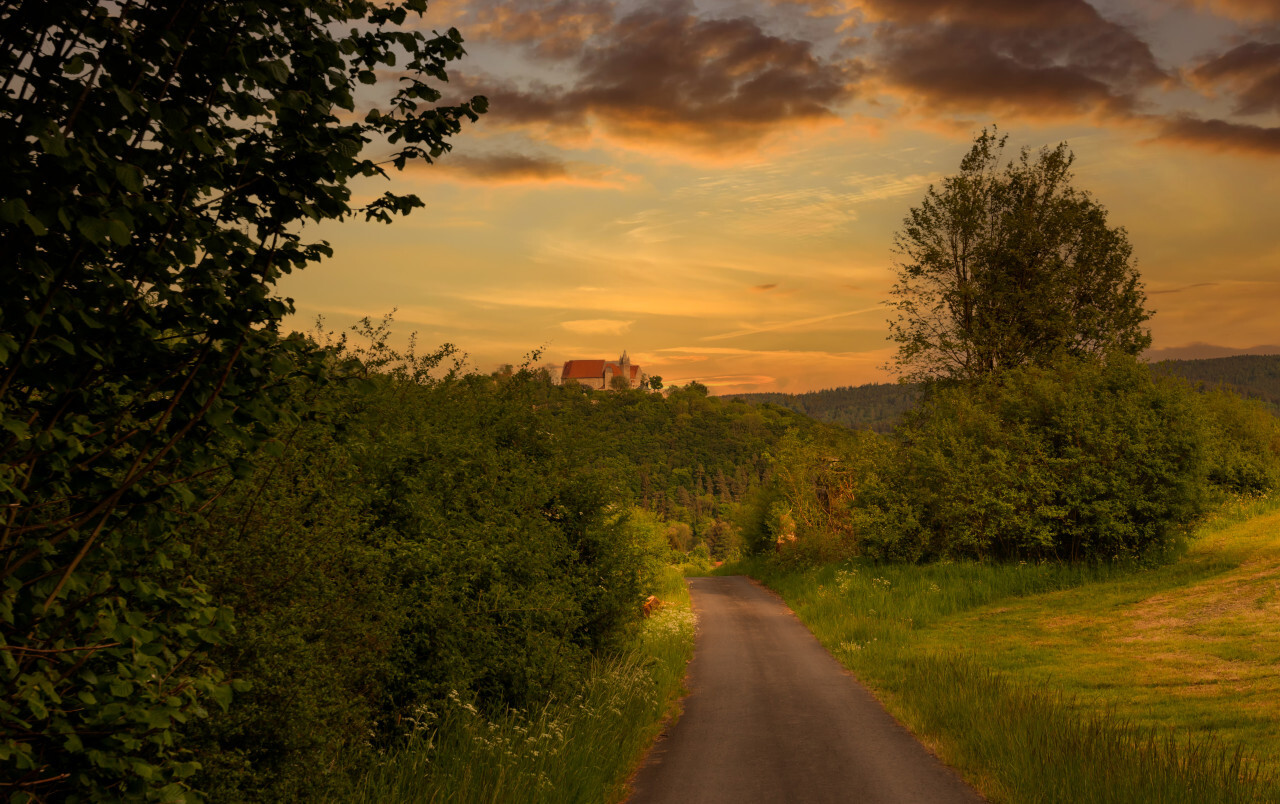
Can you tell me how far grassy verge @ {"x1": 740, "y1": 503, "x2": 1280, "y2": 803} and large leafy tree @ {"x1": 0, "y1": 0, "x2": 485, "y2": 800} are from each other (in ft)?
30.7

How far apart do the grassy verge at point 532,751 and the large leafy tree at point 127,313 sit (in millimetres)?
4147

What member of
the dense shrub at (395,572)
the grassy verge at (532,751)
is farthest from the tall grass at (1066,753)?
the dense shrub at (395,572)

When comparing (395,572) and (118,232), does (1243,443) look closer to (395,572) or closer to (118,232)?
(395,572)

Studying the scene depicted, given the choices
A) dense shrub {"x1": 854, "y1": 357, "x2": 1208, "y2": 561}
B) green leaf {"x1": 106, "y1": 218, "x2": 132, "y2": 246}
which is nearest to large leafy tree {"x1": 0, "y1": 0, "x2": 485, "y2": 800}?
green leaf {"x1": 106, "y1": 218, "x2": 132, "y2": 246}

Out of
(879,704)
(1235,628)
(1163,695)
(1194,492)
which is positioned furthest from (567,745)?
(1194,492)

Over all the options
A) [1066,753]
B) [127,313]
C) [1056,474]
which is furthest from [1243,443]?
[127,313]

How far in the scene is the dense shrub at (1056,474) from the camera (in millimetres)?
26375

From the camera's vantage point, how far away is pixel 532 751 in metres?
9.20

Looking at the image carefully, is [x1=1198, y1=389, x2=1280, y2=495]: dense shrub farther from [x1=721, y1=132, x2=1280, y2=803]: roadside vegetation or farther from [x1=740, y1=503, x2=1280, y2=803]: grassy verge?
[x1=740, y1=503, x2=1280, y2=803]: grassy verge

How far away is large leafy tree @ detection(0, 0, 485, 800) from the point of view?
3232 millimetres

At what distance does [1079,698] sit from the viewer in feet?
47.4

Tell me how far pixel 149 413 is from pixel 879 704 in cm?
1428

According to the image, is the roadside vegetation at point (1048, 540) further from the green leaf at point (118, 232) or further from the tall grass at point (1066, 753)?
the green leaf at point (118, 232)

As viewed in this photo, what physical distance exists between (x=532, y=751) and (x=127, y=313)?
7.31 m
